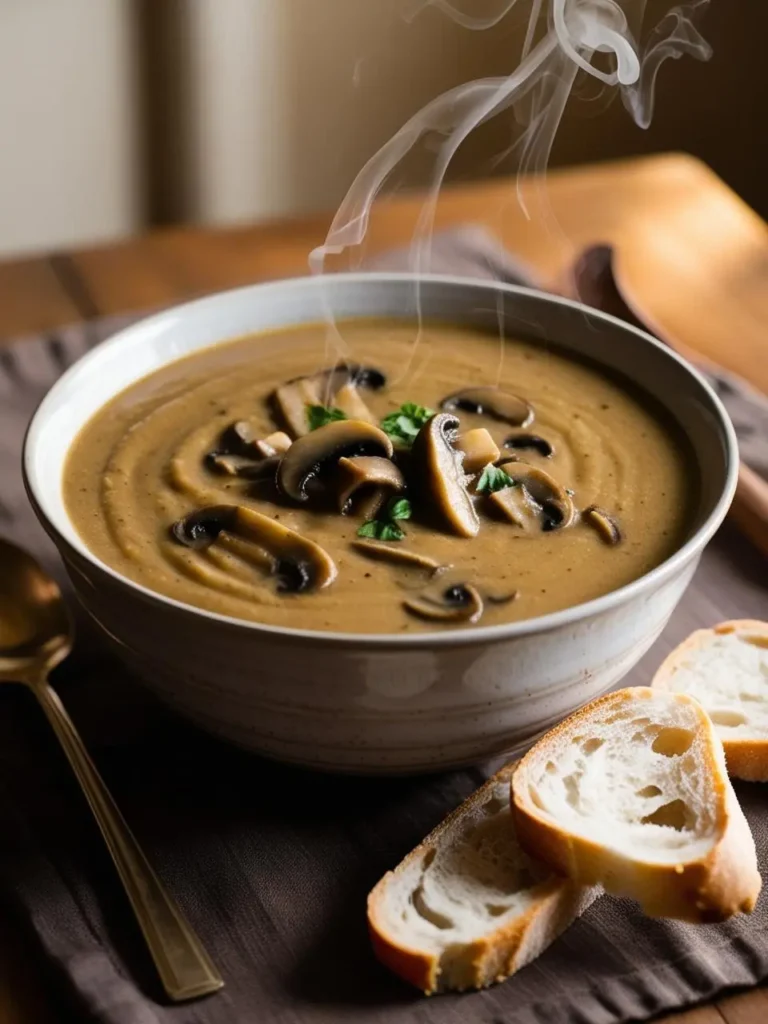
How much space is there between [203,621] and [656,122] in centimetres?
524

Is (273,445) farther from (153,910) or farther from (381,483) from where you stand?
(153,910)

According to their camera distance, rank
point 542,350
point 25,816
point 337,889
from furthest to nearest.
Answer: point 542,350 → point 25,816 → point 337,889

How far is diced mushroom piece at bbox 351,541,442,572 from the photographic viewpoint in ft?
6.61

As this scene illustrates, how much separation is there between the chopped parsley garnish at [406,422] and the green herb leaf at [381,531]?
0.27 metres

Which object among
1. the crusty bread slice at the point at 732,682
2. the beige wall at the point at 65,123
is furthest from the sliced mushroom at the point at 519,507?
the beige wall at the point at 65,123

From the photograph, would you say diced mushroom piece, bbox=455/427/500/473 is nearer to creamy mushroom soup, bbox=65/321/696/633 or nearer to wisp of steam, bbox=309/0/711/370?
creamy mushroom soup, bbox=65/321/696/633

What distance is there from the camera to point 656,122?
632 centimetres

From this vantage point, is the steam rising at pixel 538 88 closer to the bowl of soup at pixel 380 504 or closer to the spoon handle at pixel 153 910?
the bowl of soup at pixel 380 504

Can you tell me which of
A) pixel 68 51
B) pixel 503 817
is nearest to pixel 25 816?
pixel 503 817

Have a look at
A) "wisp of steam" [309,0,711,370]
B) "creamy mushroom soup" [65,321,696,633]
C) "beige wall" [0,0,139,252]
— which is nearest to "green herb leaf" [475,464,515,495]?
"creamy mushroom soup" [65,321,696,633]

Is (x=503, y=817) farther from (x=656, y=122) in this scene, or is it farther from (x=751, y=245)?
(x=656, y=122)

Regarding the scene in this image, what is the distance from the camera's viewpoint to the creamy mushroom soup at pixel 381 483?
1983 mm

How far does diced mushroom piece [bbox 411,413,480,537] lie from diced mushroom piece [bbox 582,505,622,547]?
0.18 metres

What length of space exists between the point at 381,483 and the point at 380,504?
3cm
